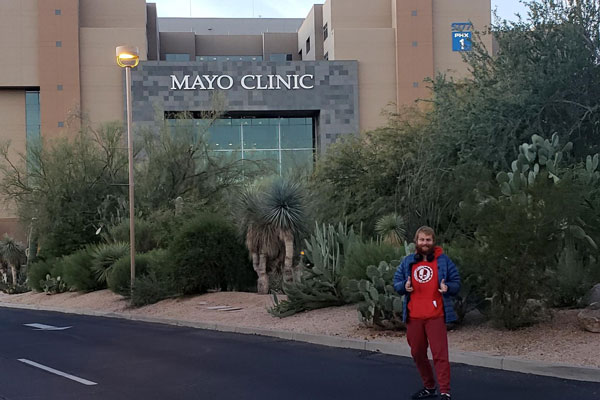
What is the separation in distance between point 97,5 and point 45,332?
5369cm

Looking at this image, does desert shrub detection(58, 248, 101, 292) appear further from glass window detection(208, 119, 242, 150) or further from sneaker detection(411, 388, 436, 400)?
glass window detection(208, 119, 242, 150)

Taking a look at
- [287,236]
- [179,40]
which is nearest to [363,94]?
[179,40]

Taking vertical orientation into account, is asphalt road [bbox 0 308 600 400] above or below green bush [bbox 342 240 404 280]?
below

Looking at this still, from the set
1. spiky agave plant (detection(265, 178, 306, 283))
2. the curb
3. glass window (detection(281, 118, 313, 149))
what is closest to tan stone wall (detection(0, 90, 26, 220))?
glass window (detection(281, 118, 313, 149))

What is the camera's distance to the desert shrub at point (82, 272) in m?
28.8

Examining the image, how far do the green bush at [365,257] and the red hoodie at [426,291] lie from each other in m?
7.30

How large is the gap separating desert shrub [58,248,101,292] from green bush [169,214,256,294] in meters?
7.10

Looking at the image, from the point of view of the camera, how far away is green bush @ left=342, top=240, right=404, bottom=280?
1578 centimetres

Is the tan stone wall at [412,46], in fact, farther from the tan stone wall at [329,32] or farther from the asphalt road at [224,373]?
the asphalt road at [224,373]

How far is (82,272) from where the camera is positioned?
28.8m

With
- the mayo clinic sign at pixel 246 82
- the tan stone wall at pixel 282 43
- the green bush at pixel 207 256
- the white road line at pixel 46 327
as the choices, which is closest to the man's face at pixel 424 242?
the white road line at pixel 46 327

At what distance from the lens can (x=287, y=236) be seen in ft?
71.9

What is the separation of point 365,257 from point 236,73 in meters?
50.4

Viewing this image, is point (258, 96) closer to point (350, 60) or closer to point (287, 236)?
point (350, 60)
